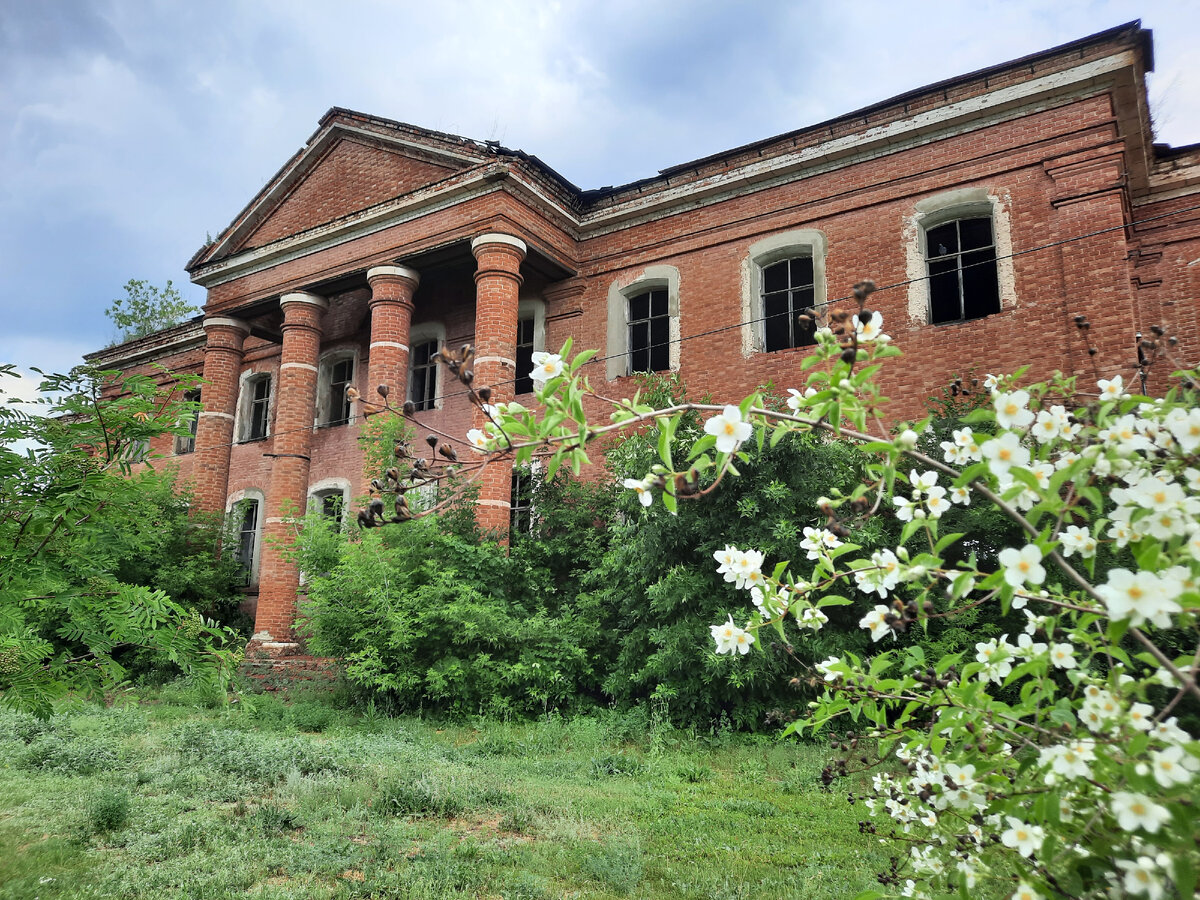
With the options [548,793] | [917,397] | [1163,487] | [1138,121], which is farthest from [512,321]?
[1163,487]

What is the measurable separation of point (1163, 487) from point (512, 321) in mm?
11749

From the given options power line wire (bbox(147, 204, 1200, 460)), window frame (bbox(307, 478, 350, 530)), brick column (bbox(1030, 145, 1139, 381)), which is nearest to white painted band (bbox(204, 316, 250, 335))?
power line wire (bbox(147, 204, 1200, 460))

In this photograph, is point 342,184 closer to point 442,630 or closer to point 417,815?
point 442,630

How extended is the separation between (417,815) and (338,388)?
46.2 ft

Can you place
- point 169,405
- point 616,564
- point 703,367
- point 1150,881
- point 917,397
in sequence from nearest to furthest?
point 1150,881, point 169,405, point 616,564, point 917,397, point 703,367

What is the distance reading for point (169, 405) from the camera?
421 cm

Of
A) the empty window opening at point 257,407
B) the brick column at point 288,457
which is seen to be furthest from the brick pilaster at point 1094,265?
the empty window opening at point 257,407

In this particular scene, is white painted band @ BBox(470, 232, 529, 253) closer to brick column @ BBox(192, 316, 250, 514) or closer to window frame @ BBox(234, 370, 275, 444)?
brick column @ BBox(192, 316, 250, 514)

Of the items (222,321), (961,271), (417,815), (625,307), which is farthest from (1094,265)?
(222,321)

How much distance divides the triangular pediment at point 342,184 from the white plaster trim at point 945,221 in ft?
25.3

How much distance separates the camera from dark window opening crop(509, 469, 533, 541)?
1219cm

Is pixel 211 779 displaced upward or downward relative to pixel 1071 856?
downward

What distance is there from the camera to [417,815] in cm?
560

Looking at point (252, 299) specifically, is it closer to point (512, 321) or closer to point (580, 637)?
point (512, 321)
